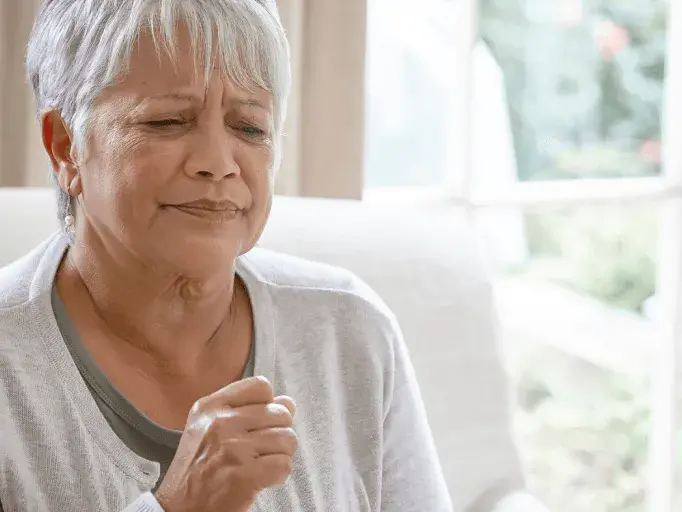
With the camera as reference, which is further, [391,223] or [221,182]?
[391,223]

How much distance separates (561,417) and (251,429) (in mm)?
1929

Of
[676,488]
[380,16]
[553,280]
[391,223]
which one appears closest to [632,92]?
[553,280]

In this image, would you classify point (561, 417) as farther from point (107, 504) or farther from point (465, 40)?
point (107, 504)

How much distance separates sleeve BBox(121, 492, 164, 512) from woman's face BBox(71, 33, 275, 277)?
0.24 meters

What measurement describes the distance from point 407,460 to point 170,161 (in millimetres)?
543

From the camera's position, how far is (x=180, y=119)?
3.66ft

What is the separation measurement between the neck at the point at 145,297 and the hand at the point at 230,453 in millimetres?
161

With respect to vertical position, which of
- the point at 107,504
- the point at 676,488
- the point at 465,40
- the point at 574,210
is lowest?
the point at 676,488

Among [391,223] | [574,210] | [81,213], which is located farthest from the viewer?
[574,210]

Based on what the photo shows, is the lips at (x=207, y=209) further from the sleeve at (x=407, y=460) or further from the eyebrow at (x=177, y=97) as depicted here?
the sleeve at (x=407, y=460)

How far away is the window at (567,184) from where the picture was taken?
8.17ft

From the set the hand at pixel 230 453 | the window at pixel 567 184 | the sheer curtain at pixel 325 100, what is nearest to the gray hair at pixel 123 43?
the hand at pixel 230 453

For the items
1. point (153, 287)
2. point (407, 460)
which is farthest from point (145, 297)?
point (407, 460)

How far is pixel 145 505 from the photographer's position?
1.06 m
